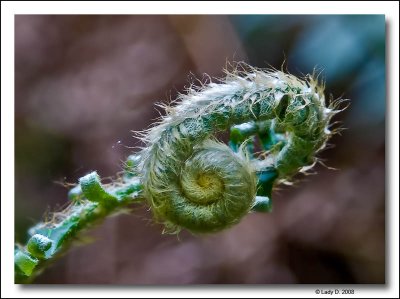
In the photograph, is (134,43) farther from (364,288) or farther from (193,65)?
(364,288)

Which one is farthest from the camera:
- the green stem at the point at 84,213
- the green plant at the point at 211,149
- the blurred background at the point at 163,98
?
the blurred background at the point at 163,98

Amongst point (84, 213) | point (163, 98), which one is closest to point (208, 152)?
point (84, 213)

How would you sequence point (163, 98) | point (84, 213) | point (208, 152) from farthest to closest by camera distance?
point (163, 98) < point (84, 213) < point (208, 152)

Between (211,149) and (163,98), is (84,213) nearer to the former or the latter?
(211,149)

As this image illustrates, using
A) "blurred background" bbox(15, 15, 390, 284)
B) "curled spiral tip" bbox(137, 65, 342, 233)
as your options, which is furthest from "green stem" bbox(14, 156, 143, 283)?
"blurred background" bbox(15, 15, 390, 284)

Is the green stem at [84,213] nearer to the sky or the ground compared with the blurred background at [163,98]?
nearer to the ground

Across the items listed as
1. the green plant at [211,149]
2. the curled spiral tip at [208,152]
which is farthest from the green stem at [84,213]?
the curled spiral tip at [208,152]

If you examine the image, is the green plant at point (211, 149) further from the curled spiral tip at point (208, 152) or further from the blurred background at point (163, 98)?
the blurred background at point (163, 98)
